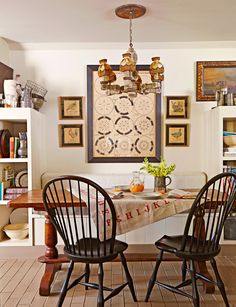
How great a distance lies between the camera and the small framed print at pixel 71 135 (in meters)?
3.98

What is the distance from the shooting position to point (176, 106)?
3967 mm

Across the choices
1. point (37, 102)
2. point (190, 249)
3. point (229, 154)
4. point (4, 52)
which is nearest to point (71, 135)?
point (37, 102)

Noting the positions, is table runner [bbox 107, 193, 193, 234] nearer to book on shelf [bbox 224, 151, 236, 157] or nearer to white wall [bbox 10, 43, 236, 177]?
book on shelf [bbox 224, 151, 236, 157]

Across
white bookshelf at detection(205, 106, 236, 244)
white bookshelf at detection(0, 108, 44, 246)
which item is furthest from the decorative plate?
white bookshelf at detection(205, 106, 236, 244)

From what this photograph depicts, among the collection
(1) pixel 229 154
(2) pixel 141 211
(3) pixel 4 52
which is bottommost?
(2) pixel 141 211

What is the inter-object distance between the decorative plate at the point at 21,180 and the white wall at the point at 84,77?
416mm

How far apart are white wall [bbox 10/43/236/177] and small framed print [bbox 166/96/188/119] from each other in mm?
68

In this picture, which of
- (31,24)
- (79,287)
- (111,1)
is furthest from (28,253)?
(111,1)

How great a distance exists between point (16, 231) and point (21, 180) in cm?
57

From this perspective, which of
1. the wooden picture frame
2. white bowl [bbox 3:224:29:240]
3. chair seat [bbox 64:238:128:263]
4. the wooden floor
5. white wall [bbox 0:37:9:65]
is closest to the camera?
chair seat [bbox 64:238:128:263]

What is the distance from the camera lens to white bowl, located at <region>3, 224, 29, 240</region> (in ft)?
11.6

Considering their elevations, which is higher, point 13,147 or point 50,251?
point 13,147

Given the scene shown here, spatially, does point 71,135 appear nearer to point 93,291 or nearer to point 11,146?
point 11,146

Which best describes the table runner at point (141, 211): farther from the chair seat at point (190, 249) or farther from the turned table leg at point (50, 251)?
the turned table leg at point (50, 251)
